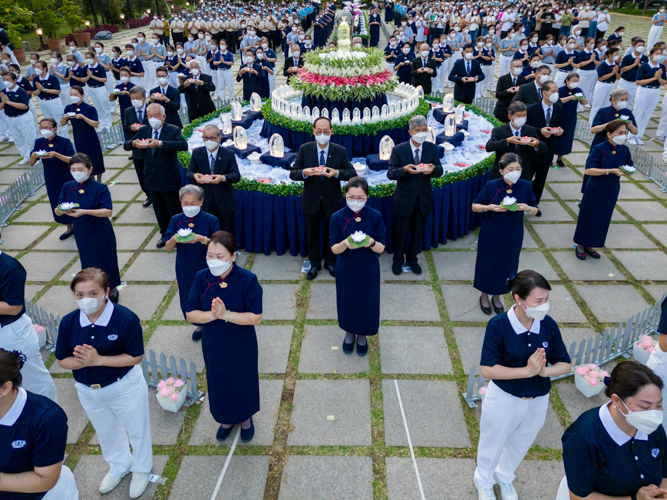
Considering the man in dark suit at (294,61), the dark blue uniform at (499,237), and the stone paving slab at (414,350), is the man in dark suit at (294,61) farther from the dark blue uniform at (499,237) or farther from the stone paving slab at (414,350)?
the stone paving slab at (414,350)

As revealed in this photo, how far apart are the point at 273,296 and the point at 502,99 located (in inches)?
292

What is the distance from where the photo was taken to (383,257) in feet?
25.4

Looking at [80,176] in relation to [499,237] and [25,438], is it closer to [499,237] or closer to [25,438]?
[25,438]

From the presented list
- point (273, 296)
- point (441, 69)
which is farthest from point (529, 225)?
point (441, 69)

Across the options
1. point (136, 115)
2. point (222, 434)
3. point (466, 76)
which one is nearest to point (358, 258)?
point (222, 434)

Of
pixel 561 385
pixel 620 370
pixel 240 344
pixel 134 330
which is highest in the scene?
pixel 620 370

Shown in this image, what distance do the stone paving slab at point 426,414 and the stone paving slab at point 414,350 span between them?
0.71ft

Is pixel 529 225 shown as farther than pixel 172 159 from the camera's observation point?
Yes

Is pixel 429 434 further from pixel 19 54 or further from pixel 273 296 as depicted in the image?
pixel 19 54

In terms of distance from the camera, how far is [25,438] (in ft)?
8.91

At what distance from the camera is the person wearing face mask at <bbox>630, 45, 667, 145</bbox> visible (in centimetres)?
1096

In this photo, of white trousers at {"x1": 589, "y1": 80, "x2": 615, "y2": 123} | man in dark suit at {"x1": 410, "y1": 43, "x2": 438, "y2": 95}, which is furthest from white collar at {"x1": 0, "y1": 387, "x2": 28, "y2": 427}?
white trousers at {"x1": 589, "y1": 80, "x2": 615, "y2": 123}

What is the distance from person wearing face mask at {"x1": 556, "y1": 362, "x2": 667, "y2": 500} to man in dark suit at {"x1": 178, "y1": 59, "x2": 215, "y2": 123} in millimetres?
11056

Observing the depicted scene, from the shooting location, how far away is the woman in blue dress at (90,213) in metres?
5.87
